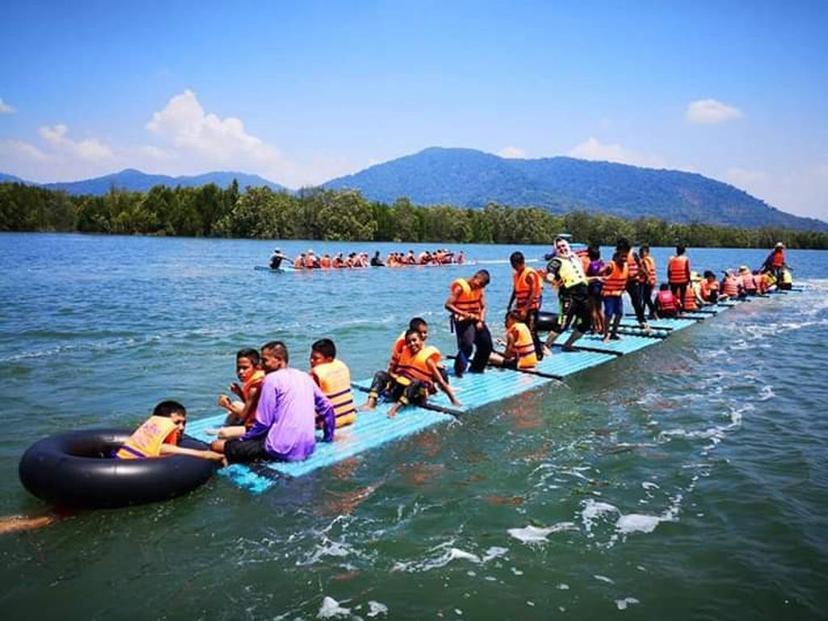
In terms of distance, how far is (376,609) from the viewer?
4586mm

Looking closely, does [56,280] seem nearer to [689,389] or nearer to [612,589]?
[689,389]

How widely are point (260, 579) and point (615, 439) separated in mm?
5292

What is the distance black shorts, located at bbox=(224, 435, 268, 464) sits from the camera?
22.1 ft

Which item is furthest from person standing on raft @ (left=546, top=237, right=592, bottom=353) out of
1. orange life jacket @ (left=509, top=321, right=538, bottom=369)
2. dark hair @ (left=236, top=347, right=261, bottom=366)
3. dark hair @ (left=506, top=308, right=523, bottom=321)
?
dark hair @ (left=236, top=347, right=261, bottom=366)

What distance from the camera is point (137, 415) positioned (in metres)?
9.23

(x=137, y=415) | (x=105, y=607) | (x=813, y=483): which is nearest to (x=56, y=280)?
(x=137, y=415)

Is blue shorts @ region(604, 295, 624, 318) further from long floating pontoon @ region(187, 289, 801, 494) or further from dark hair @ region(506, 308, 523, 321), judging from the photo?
dark hair @ region(506, 308, 523, 321)

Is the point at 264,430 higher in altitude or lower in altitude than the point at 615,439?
higher

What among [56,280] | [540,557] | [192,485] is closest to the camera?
[540,557]

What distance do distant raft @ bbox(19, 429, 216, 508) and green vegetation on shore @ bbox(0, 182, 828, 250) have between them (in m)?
79.2

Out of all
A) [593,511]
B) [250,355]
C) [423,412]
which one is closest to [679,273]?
[423,412]

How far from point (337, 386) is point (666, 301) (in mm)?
13848

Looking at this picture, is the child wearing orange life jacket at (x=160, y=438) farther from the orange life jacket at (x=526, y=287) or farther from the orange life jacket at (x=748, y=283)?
the orange life jacket at (x=748, y=283)

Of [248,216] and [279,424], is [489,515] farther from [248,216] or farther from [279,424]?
[248,216]
